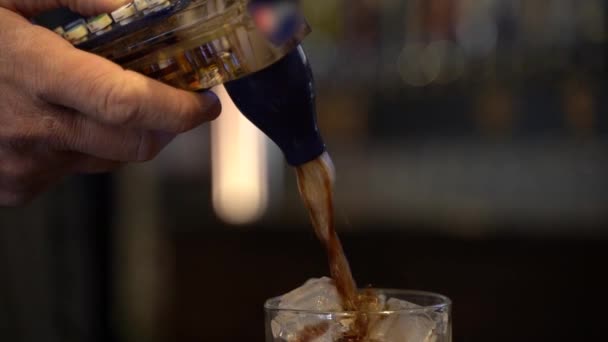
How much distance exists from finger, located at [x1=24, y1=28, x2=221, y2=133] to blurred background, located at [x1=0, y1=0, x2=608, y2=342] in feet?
4.80

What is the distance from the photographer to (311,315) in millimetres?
854

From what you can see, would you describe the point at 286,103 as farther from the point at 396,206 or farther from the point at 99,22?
the point at 396,206

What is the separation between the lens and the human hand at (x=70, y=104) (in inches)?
34.9

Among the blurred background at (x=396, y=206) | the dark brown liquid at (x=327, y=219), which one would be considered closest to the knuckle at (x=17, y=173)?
the dark brown liquid at (x=327, y=219)

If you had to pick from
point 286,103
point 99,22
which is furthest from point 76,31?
point 286,103

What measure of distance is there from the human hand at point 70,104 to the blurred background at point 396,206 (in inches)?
51.5

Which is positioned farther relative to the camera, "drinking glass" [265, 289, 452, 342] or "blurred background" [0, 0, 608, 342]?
"blurred background" [0, 0, 608, 342]

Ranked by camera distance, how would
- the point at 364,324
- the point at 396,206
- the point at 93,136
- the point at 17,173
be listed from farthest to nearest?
the point at 396,206, the point at 17,173, the point at 93,136, the point at 364,324

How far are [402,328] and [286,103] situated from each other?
239 mm

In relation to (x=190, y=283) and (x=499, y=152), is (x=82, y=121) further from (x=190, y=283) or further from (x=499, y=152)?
(x=190, y=283)

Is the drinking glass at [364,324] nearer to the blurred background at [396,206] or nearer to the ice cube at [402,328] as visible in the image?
the ice cube at [402,328]

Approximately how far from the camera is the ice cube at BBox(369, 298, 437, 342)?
0.85m

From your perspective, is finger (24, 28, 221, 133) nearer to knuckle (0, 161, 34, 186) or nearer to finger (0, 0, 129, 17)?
finger (0, 0, 129, 17)

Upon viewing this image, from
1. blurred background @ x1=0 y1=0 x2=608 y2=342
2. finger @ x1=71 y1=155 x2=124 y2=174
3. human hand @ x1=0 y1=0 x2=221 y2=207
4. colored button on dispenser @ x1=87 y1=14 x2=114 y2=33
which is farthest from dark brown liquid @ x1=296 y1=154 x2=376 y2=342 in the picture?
blurred background @ x1=0 y1=0 x2=608 y2=342
